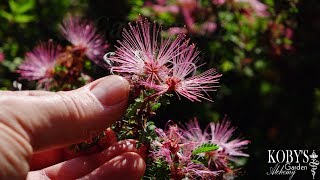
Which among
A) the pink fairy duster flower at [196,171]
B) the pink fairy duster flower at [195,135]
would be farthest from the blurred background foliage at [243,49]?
the pink fairy duster flower at [196,171]

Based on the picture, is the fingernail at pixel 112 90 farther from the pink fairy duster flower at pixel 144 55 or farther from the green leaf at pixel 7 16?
the green leaf at pixel 7 16

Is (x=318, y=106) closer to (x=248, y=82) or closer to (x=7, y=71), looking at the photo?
(x=248, y=82)

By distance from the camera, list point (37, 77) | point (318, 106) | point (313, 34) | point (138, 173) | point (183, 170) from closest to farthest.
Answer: point (138, 173)
point (183, 170)
point (37, 77)
point (313, 34)
point (318, 106)

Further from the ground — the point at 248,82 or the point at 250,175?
the point at 248,82

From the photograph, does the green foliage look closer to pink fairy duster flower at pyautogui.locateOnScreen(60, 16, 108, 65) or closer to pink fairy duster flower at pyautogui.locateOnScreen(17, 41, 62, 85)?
pink fairy duster flower at pyautogui.locateOnScreen(60, 16, 108, 65)

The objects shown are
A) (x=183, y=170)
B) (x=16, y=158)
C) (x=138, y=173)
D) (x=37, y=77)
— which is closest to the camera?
(x=16, y=158)

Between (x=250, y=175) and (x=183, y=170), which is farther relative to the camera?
(x=250, y=175)

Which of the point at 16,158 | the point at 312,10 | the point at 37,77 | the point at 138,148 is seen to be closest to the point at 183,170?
the point at 138,148

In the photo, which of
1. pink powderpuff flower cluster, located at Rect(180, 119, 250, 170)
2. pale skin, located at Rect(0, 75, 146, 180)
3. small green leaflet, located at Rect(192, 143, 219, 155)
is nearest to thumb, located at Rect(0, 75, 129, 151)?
pale skin, located at Rect(0, 75, 146, 180)
